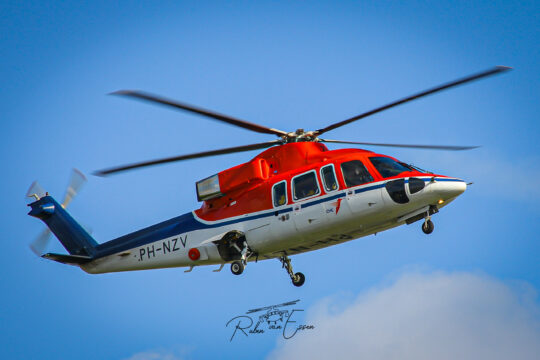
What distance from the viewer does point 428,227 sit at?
1828 centimetres

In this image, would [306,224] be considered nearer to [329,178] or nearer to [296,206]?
[296,206]

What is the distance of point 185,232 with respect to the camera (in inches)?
854

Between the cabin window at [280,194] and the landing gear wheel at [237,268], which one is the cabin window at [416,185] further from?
the landing gear wheel at [237,268]

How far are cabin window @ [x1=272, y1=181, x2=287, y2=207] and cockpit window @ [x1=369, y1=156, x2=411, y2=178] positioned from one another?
276 centimetres

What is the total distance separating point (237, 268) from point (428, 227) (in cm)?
587

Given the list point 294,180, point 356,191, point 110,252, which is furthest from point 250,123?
point 110,252

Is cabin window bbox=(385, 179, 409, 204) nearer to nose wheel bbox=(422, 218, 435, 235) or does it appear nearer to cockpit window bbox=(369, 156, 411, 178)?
cockpit window bbox=(369, 156, 411, 178)

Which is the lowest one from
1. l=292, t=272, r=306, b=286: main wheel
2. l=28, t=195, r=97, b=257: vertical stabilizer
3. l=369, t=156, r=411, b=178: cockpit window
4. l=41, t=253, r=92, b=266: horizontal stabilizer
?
l=292, t=272, r=306, b=286: main wheel

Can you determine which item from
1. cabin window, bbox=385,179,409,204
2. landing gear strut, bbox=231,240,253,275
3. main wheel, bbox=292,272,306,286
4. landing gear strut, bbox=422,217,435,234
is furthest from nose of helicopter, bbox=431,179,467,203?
landing gear strut, bbox=231,240,253,275

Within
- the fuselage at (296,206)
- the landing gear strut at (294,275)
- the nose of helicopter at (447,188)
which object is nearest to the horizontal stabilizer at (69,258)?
the fuselage at (296,206)

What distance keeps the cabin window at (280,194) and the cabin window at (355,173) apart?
1958 mm

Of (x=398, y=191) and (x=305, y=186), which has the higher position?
(x=305, y=186)

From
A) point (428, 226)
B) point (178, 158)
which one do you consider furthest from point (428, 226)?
point (178, 158)

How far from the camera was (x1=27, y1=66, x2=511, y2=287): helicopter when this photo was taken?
18.4 meters
